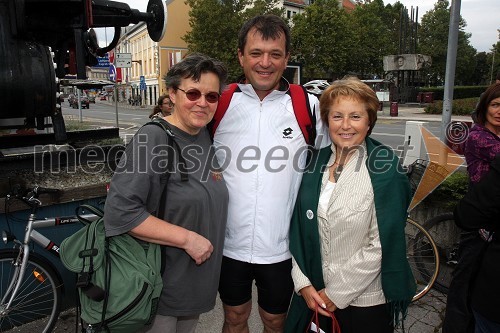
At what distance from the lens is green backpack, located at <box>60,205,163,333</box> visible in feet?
5.95

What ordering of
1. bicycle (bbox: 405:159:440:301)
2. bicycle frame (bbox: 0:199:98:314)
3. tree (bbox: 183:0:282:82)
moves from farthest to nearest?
tree (bbox: 183:0:282:82), bicycle (bbox: 405:159:440:301), bicycle frame (bbox: 0:199:98:314)

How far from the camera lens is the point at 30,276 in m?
3.12

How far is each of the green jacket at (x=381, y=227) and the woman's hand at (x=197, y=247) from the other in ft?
1.64

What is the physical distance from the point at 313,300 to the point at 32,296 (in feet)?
8.02

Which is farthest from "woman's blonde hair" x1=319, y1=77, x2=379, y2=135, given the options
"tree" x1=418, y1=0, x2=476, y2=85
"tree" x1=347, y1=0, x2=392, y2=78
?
"tree" x1=418, y1=0, x2=476, y2=85

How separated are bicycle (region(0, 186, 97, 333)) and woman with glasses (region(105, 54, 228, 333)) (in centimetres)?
119

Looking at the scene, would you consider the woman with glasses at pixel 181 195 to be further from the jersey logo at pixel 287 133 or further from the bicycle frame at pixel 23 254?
the bicycle frame at pixel 23 254

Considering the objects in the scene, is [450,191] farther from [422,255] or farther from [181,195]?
[181,195]

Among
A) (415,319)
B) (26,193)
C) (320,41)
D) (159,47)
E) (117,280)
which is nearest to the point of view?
(117,280)

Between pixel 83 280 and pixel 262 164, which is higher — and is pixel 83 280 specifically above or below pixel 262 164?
below

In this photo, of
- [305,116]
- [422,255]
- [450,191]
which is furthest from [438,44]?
[305,116]

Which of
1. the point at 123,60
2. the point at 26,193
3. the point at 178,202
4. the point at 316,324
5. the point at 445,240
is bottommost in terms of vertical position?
the point at 445,240

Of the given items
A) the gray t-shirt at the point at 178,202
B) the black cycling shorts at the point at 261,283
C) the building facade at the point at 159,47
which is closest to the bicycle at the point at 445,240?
the black cycling shorts at the point at 261,283

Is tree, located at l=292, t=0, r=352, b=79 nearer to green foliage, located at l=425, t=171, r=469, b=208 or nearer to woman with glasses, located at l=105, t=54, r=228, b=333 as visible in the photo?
green foliage, located at l=425, t=171, r=469, b=208
